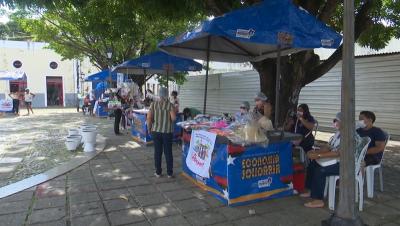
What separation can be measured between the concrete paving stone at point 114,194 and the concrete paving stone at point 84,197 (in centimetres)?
9

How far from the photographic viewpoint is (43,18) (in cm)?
1961

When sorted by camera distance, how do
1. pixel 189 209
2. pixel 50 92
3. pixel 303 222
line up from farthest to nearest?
pixel 50 92, pixel 189 209, pixel 303 222

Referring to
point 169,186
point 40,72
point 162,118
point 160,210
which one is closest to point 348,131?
point 160,210

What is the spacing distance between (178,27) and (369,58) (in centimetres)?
887

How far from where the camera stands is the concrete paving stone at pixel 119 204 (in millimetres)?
4723

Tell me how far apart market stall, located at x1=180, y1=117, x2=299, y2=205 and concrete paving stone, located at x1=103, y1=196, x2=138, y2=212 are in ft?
3.66

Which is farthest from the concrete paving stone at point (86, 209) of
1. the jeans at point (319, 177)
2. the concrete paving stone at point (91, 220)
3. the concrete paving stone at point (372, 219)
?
the concrete paving stone at point (372, 219)

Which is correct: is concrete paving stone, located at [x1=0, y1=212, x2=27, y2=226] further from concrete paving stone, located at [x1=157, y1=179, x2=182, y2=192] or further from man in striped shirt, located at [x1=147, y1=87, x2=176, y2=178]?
man in striped shirt, located at [x1=147, y1=87, x2=176, y2=178]

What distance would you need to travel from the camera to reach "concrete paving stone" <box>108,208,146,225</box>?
430 cm

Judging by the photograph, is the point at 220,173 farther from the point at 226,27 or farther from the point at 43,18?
the point at 43,18

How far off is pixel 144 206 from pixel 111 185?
44.9 inches

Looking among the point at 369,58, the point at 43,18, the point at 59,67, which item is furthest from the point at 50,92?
the point at 369,58

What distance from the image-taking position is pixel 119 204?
487 cm

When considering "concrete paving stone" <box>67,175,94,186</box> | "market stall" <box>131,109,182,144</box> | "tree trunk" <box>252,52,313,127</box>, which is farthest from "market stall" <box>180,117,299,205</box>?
"market stall" <box>131,109,182,144</box>
